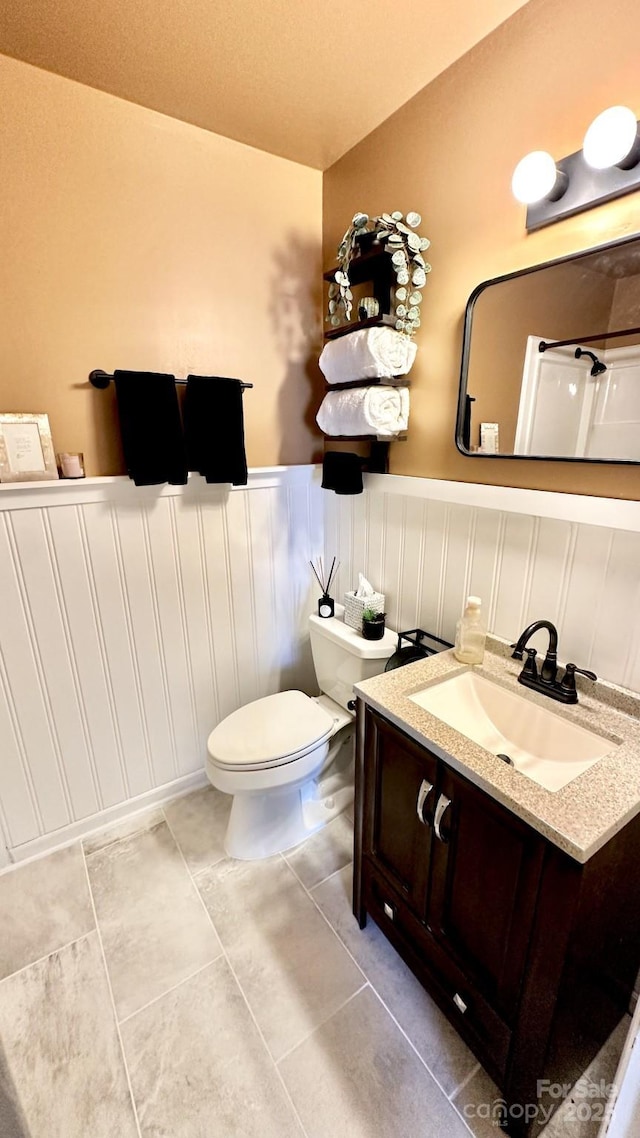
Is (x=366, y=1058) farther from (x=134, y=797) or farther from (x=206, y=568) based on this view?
(x=206, y=568)

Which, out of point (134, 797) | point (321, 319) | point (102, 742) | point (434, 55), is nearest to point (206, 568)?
point (102, 742)

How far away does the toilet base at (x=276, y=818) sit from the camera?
1.60 m

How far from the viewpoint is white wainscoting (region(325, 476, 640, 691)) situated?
107 cm

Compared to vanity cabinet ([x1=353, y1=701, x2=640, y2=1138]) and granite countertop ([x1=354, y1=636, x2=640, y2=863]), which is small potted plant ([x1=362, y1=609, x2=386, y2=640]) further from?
vanity cabinet ([x1=353, y1=701, x2=640, y2=1138])

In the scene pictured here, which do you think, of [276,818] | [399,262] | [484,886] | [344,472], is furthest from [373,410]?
[276,818]

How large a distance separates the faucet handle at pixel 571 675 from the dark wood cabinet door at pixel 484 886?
0.39 meters

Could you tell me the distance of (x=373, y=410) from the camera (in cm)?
143

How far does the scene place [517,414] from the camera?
3.90 feet

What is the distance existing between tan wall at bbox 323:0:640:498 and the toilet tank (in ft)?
2.05

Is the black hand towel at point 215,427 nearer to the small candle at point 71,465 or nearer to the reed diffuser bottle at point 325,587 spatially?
the small candle at point 71,465

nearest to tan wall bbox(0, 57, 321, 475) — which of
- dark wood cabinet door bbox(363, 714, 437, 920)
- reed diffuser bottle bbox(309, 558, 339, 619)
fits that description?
reed diffuser bottle bbox(309, 558, 339, 619)

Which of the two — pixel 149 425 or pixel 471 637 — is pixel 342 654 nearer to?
pixel 471 637

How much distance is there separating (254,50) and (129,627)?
5.50ft

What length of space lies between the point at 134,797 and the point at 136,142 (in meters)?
2.21
